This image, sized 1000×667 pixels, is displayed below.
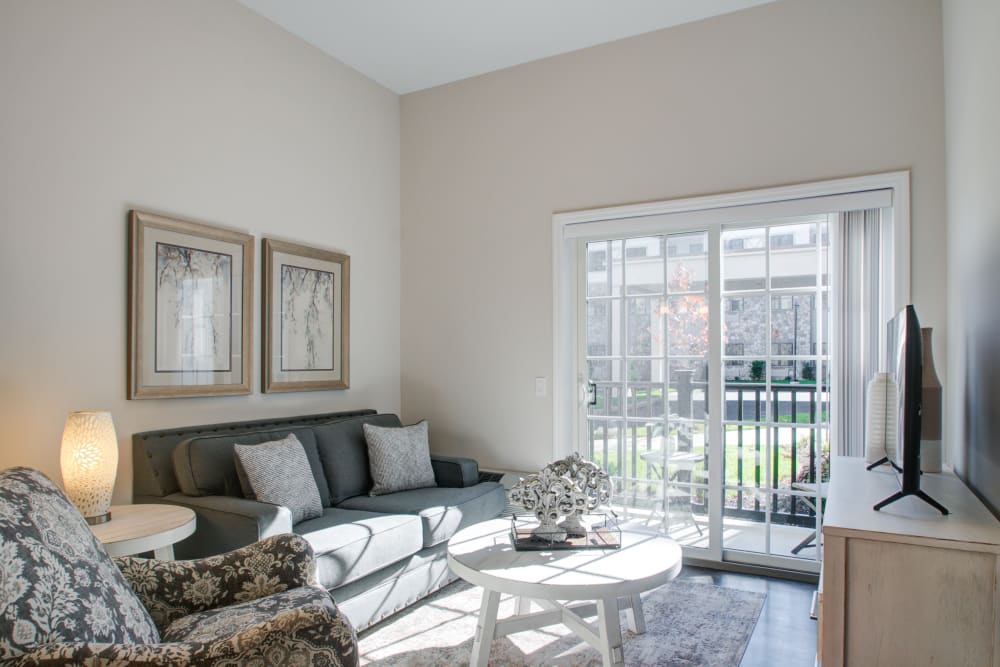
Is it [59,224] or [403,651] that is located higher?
→ [59,224]

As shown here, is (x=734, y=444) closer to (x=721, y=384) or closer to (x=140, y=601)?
(x=721, y=384)

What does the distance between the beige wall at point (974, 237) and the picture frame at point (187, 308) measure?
10.5 feet

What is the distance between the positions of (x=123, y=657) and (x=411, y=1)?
3.30m

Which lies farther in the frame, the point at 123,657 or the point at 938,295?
the point at 938,295

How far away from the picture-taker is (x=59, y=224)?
9.00 ft

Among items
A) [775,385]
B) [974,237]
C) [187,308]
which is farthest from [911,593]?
[187,308]

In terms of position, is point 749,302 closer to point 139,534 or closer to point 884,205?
point 884,205

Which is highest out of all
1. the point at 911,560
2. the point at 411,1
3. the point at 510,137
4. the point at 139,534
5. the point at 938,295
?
the point at 411,1

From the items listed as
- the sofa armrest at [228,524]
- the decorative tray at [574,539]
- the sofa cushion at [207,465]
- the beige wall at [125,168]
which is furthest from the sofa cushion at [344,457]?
the decorative tray at [574,539]

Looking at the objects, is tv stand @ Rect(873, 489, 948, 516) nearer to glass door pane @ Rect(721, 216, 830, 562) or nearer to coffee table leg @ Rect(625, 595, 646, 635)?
coffee table leg @ Rect(625, 595, 646, 635)

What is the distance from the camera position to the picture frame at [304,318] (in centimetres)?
369

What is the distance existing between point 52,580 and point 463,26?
3.40 metres

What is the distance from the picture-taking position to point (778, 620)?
2.97m

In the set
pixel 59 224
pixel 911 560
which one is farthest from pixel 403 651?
pixel 59 224
